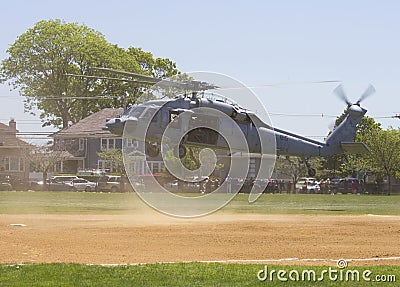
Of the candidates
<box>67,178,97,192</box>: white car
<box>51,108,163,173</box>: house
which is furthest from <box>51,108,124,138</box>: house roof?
<box>67,178,97,192</box>: white car

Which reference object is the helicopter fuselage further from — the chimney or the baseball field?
the chimney

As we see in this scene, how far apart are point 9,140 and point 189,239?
76368mm

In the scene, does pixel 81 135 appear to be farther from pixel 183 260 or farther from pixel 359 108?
pixel 183 260

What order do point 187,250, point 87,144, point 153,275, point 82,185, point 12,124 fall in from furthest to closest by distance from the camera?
point 12,124 → point 87,144 → point 82,185 → point 187,250 → point 153,275

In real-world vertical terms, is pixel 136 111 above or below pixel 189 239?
above

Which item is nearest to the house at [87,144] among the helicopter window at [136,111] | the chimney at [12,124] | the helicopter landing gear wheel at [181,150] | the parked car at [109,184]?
the chimney at [12,124]

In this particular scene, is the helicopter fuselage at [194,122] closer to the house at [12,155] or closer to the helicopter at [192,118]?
the helicopter at [192,118]

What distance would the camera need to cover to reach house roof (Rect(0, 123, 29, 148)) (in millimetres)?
93213

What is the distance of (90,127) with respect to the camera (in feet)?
291

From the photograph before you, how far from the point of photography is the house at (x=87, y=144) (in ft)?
290

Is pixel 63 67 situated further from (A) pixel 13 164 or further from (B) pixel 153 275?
(B) pixel 153 275

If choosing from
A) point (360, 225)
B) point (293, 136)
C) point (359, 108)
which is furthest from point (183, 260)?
point (359, 108)

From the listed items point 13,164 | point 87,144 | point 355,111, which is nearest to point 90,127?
point 87,144

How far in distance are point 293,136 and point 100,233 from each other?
20.1 metres
